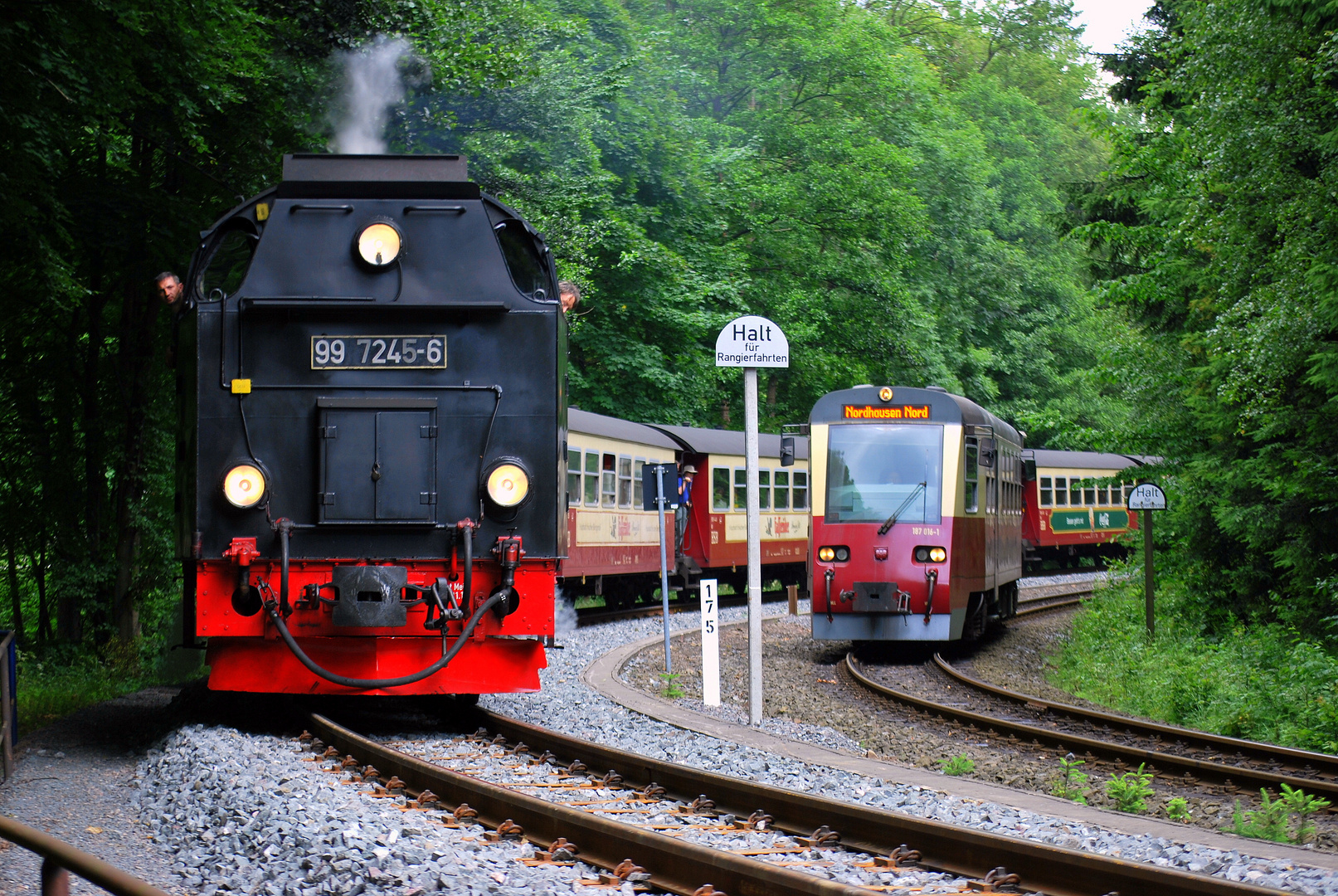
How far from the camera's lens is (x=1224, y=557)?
704 inches

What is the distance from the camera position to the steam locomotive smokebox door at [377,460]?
8.19 metres

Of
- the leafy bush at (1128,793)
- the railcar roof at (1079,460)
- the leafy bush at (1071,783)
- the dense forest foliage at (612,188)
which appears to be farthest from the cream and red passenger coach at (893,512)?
the railcar roof at (1079,460)

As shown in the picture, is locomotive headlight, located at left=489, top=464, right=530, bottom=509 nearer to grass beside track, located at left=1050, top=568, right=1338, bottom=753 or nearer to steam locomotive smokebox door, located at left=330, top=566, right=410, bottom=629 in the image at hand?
steam locomotive smokebox door, located at left=330, top=566, right=410, bottom=629

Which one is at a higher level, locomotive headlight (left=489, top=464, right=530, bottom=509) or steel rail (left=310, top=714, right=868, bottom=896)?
locomotive headlight (left=489, top=464, right=530, bottom=509)

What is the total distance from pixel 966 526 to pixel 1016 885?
34.0 feet

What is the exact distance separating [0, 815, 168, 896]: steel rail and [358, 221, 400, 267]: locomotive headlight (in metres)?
5.82

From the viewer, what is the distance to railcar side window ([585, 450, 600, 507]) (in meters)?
19.7

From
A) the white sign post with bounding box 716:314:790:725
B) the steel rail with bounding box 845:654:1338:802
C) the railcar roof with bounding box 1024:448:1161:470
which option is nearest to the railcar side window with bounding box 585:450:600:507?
the steel rail with bounding box 845:654:1338:802

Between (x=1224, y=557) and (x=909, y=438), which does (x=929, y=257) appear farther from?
(x=909, y=438)

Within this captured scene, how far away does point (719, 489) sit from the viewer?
2483 cm

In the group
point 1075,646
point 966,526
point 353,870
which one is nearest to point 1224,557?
point 1075,646

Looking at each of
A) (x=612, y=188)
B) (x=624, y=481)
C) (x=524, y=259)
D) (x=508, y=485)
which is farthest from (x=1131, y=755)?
(x=612, y=188)

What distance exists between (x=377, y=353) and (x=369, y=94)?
671 centimetres

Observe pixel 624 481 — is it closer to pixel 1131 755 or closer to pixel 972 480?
pixel 972 480
